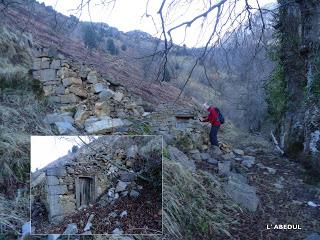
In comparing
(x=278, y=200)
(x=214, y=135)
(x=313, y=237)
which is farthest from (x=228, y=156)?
(x=313, y=237)

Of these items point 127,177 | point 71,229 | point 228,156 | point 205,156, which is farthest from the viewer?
point 228,156

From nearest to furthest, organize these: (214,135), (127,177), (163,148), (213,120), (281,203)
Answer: (127,177), (163,148), (281,203), (213,120), (214,135)

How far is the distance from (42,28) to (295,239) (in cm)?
1426

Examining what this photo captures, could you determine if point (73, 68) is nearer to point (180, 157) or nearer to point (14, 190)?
point (180, 157)

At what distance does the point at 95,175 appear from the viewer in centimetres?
350

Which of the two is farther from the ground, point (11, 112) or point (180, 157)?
point (11, 112)

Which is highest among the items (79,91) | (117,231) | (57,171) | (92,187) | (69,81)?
(69,81)

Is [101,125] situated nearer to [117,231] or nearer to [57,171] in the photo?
[57,171]

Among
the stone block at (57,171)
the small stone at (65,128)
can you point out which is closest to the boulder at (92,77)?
the small stone at (65,128)

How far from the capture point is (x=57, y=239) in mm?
3252

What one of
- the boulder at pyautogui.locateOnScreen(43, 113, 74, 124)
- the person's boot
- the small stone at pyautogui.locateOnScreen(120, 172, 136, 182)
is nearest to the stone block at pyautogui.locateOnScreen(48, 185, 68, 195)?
the small stone at pyautogui.locateOnScreen(120, 172, 136, 182)

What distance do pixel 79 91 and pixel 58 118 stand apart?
1444mm

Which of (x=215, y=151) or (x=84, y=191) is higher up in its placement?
(x=84, y=191)

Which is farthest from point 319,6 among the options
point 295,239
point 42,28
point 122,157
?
point 42,28
